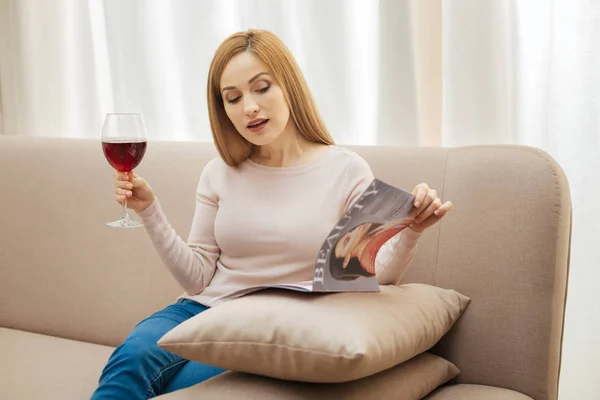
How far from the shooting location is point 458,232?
5.20 ft

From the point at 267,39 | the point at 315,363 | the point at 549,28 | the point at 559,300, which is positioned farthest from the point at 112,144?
the point at 549,28

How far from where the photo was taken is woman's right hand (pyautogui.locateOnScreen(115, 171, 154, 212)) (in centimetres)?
155

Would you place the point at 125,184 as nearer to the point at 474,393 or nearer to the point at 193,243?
the point at 193,243

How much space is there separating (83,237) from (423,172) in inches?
40.1

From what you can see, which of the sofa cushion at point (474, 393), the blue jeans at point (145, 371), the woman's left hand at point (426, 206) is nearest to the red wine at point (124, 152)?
the blue jeans at point (145, 371)

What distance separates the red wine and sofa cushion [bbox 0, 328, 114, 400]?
0.52 metres

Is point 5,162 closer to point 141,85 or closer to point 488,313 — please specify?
point 141,85

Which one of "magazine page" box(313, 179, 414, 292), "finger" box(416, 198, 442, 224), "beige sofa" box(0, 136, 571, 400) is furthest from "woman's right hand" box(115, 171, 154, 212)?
"finger" box(416, 198, 442, 224)

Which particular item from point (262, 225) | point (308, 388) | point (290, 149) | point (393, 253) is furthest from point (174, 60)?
point (308, 388)

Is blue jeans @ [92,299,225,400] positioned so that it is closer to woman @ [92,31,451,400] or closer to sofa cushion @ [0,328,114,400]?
woman @ [92,31,451,400]

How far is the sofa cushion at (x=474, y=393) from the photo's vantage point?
1.41 meters

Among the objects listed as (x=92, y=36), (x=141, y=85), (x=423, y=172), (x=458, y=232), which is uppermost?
(x=92, y=36)

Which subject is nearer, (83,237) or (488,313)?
(488,313)

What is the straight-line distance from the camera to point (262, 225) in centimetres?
162
